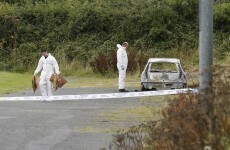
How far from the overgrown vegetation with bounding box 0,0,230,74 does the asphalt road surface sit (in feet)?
59.1

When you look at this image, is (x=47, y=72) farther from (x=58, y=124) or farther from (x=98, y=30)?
(x=98, y=30)

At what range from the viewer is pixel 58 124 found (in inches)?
539

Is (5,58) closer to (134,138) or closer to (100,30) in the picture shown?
(100,30)

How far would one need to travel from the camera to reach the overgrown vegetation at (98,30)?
37281 mm

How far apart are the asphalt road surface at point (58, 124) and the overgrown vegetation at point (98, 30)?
1803 cm

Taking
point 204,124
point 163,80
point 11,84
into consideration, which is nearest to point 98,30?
point 11,84

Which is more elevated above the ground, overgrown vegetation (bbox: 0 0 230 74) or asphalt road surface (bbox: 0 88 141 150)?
overgrown vegetation (bbox: 0 0 230 74)

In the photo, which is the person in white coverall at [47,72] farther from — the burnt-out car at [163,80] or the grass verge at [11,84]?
the burnt-out car at [163,80]

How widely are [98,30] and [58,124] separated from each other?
2644 cm

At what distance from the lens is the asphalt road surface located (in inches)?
435

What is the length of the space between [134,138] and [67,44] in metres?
31.0

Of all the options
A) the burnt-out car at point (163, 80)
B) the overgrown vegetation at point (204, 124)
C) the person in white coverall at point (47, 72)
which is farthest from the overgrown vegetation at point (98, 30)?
the overgrown vegetation at point (204, 124)

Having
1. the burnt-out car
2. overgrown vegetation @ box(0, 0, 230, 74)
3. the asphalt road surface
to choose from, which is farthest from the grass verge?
overgrown vegetation @ box(0, 0, 230, 74)

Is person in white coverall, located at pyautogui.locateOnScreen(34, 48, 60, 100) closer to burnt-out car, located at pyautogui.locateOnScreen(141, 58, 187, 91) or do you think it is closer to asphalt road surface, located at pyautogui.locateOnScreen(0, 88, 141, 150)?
asphalt road surface, located at pyautogui.locateOnScreen(0, 88, 141, 150)
